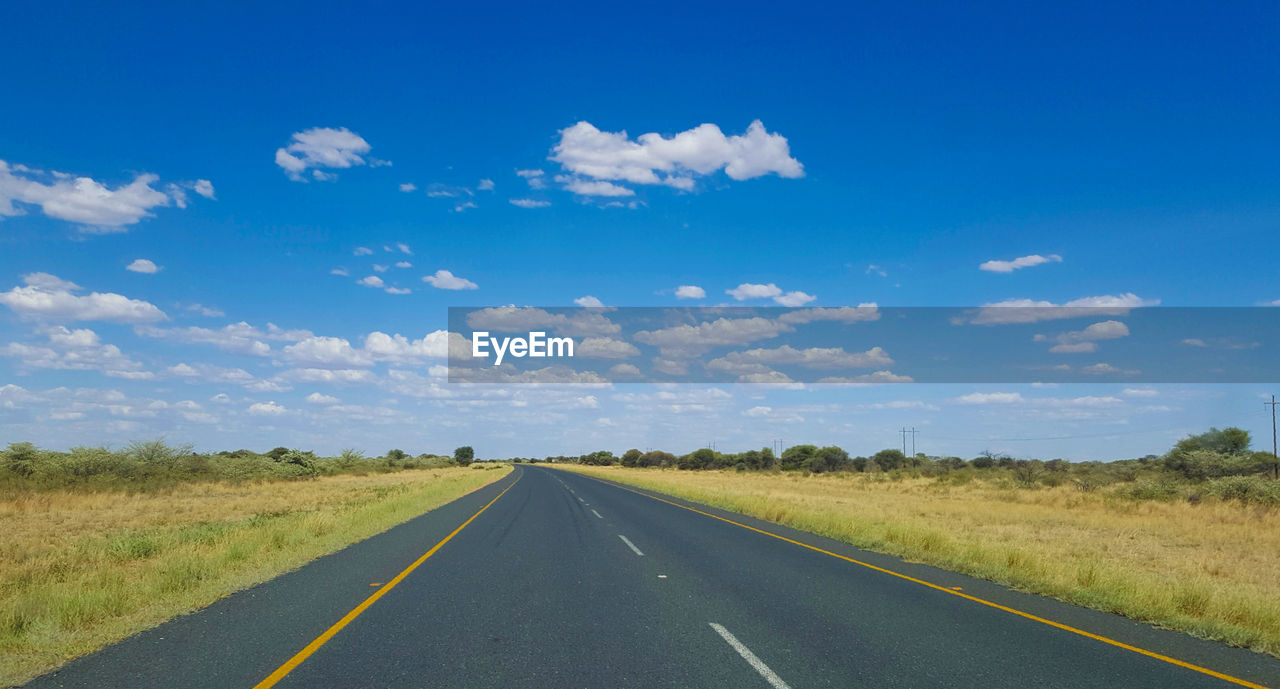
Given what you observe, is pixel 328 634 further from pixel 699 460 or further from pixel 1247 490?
pixel 699 460

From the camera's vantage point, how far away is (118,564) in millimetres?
13039

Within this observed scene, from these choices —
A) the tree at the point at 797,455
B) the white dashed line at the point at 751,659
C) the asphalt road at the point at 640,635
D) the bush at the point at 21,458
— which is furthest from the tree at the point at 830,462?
the white dashed line at the point at 751,659

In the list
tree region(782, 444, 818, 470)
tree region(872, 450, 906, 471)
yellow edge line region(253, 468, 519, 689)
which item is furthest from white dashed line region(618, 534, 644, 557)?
tree region(782, 444, 818, 470)

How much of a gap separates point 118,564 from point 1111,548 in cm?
2267

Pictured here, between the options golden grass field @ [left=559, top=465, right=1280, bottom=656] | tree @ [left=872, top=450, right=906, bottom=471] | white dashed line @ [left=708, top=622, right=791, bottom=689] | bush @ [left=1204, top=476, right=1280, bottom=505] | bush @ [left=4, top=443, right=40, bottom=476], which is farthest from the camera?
tree @ [left=872, top=450, right=906, bottom=471]

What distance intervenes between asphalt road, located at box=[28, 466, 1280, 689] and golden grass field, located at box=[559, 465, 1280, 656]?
0.95 meters

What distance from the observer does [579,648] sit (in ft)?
23.1

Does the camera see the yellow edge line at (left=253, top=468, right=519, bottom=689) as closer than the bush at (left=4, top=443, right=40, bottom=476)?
Yes

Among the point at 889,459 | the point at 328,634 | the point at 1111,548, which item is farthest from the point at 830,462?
the point at 328,634

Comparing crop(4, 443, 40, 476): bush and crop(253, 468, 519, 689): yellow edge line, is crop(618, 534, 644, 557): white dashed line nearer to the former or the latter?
crop(253, 468, 519, 689): yellow edge line

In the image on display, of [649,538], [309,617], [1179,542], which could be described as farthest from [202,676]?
[1179,542]

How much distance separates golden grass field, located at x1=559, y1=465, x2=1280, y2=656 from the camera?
939 cm

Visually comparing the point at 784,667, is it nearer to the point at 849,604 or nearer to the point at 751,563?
the point at 849,604

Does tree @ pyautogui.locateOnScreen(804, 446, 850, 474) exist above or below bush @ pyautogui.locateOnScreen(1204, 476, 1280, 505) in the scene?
below
